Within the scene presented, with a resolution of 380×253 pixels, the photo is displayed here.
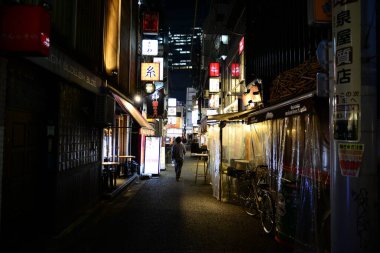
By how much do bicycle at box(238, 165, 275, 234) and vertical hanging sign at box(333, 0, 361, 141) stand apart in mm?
4222

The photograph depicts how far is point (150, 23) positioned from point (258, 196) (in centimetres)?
1635

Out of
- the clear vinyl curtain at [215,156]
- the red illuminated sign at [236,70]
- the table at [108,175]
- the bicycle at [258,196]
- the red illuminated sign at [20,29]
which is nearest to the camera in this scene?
the red illuminated sign at [20,29]

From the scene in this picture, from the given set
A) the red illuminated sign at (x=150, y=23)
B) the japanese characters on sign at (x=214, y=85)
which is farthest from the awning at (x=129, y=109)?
the japanese characters on sign at (x=214, y=85)

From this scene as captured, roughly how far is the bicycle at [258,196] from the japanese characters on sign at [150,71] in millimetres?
11903

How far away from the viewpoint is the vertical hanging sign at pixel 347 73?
15.5 ft

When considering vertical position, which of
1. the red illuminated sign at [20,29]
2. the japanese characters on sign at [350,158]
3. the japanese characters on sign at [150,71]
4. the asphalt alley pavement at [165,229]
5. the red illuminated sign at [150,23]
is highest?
the red illuminated sign at [150,23]

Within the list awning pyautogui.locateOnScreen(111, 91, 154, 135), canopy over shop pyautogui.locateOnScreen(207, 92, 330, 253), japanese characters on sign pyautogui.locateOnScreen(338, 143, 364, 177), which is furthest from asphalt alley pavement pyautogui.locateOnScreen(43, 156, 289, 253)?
awning pyautogui.locateOnScreen(111, 91, 154, 135)

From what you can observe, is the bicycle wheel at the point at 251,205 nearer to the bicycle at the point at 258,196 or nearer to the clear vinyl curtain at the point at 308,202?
the bicycle at the point at 258,196

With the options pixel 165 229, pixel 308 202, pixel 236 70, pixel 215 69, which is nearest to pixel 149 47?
pixel 236 70

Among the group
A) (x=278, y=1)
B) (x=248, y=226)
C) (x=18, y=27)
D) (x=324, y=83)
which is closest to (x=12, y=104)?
(x=18, y=27)

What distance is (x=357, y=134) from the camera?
4691 mm

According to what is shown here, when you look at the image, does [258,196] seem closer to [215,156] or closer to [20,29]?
[215,156]

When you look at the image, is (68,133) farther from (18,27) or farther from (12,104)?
(18,27)

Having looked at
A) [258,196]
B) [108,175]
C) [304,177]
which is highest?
[304,177]
